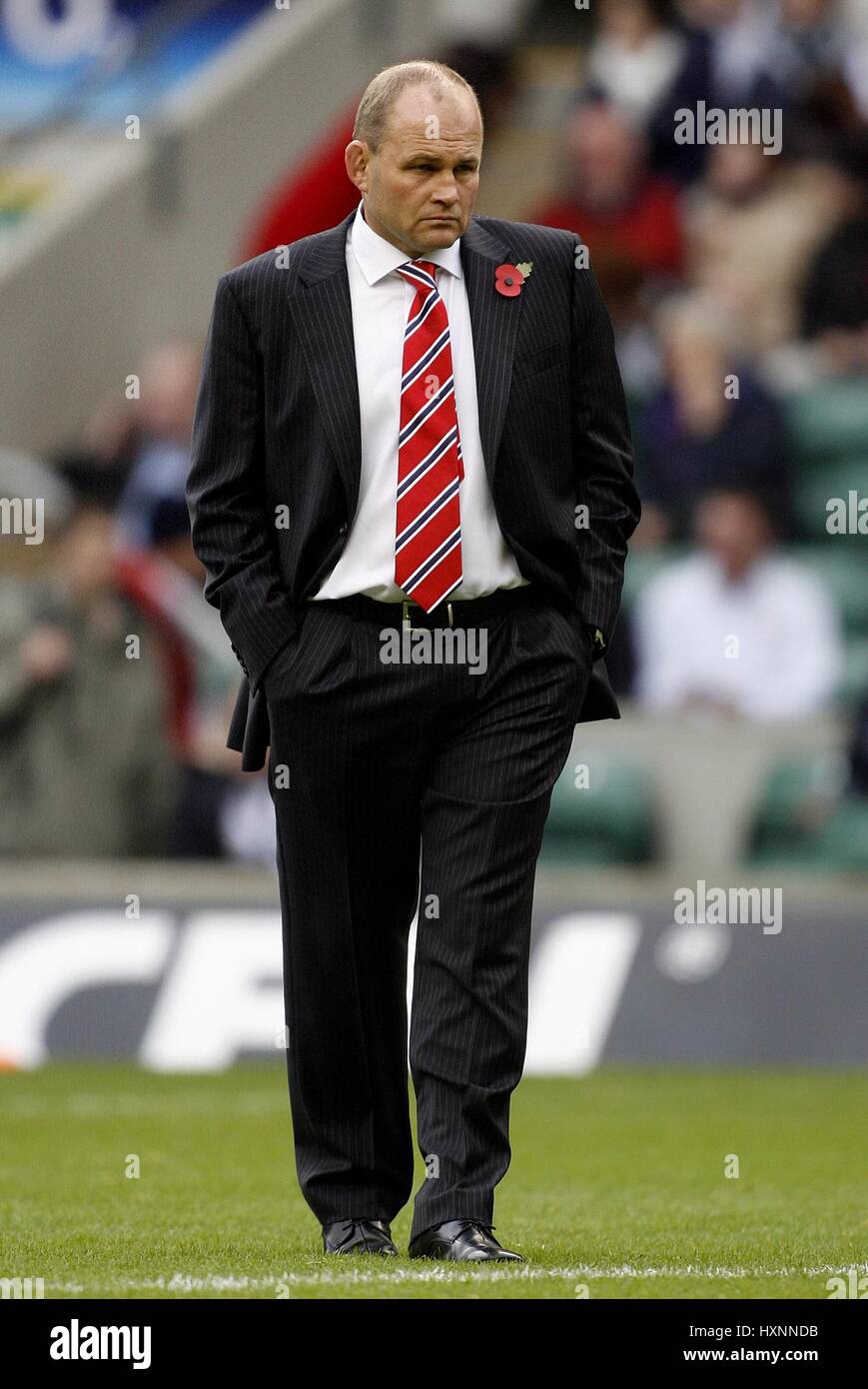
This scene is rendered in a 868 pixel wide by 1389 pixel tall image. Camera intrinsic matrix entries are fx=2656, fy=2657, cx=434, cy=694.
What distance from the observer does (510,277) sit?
15.9 feet

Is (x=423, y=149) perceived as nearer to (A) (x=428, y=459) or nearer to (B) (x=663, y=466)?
(A) (x=428, y=459)

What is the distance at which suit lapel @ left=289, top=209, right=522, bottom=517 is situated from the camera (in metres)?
4.72

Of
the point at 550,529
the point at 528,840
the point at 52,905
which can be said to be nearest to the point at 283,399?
the point at 550,529

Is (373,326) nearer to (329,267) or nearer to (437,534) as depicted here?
(329,267)

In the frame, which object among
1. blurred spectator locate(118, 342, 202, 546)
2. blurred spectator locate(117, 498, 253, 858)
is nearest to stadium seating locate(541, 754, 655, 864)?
blurred spectator locate(117, 498, 253, 858)

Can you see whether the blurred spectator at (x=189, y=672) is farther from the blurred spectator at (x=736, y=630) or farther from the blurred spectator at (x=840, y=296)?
the blurred spectator at (x=840, y=296)

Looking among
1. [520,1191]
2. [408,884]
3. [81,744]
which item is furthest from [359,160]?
[81,744]

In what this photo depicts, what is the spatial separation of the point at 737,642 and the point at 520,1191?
5.52 m

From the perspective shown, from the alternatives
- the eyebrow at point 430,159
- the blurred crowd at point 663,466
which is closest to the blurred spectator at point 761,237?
the blurred crowd at point 663,466

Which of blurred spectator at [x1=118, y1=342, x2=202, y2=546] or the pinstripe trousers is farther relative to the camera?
blurred spectator at [x1=118, y1=342, x2=202, y2=546]

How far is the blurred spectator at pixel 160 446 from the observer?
1234 cm

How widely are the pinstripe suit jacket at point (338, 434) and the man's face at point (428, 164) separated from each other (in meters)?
0.15

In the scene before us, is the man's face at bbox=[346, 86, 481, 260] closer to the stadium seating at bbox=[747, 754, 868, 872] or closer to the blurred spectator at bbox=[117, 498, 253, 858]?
the stadium seating at bbox=[747, 754, 868, 872]

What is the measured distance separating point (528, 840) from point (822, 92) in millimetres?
9373
